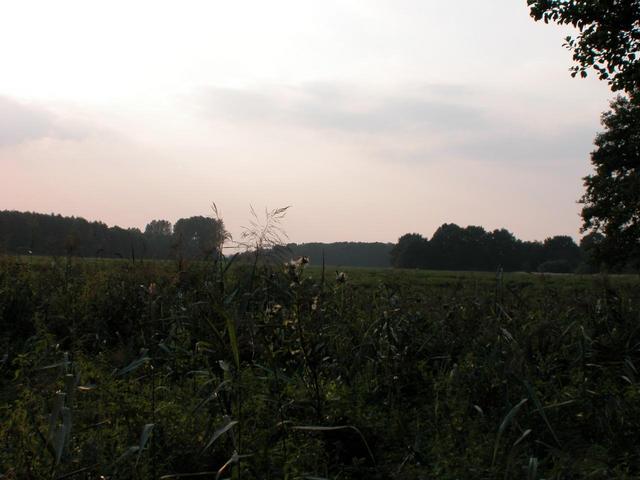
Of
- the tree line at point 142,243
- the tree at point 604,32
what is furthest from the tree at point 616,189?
the tree line at point 142,243

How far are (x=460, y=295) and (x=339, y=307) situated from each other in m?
2.15

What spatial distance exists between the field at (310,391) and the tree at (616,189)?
25.0m

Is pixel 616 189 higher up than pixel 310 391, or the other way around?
pixel 616 189

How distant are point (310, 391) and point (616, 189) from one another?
29.6 metres

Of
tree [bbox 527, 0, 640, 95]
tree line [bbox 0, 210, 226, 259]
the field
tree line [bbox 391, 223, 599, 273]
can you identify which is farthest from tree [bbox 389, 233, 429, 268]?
the field

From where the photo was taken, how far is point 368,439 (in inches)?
143

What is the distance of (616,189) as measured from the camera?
96.1ft

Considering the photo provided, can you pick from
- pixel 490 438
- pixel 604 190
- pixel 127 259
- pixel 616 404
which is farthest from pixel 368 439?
pixel 604 190

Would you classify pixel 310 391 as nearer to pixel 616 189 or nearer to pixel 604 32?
pixel 604 32

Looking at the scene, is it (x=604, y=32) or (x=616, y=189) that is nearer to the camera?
(x=604, y=32)

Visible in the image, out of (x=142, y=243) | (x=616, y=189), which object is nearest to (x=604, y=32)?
(x=142, y=243)

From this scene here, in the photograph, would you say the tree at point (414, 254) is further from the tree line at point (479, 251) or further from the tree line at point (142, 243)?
the tree line at point (142, 243)

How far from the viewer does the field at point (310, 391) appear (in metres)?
3.00

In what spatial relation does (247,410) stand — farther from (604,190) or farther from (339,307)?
(604,190)
